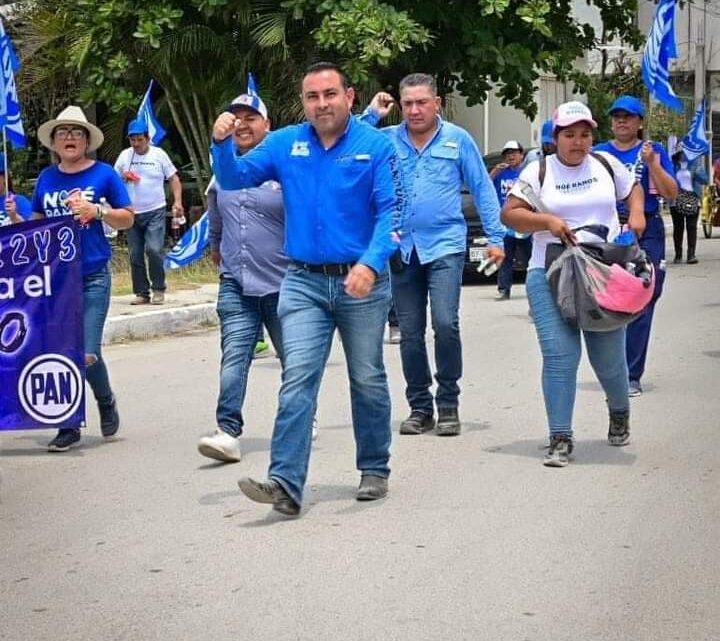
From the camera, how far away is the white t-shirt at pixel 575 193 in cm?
761

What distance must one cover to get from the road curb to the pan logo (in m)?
5.18

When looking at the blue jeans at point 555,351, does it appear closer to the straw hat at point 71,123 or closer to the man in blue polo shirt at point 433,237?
the man in blue polo shirt at point 433,237

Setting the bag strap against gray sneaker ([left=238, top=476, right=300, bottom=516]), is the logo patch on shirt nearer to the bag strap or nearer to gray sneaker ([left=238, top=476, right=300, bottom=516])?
gray sneaker ([left=238, top=476, right=300, bottom=516])

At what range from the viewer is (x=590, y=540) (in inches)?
240

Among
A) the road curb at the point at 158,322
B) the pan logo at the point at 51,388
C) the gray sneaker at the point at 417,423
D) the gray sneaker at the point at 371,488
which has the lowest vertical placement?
the road curb at the point at 158,322

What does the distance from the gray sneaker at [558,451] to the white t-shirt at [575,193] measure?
87cm

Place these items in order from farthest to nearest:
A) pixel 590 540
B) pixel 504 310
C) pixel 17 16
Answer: pixel 17 16
pixel 504 310
pixel 590 540

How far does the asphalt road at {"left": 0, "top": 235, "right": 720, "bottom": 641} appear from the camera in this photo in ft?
16.8

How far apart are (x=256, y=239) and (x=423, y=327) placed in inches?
48.8

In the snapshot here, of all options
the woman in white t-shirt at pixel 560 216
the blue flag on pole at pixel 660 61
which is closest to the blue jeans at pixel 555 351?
the woman in white t-shirt at pixel 560 216

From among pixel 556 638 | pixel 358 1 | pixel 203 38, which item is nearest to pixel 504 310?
pixel 358 1

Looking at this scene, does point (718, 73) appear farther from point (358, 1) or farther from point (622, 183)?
point (622, 183)

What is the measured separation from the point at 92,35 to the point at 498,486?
13.9 meters

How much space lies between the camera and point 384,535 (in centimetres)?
621
